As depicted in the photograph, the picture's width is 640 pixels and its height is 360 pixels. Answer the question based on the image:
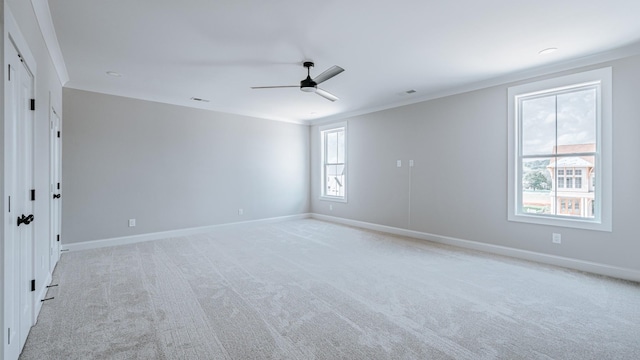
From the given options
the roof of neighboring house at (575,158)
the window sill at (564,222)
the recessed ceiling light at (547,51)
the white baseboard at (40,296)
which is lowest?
the white baseboard at (40,296)

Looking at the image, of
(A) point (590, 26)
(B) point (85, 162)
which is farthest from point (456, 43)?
(B) point (85, 162)

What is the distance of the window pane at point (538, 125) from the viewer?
389cm

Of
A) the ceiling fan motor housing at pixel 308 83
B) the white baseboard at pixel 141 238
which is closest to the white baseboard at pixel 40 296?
the white baseboard at pixel 141 238

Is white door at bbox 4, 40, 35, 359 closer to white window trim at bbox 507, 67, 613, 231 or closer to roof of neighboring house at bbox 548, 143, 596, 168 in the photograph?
white window trim at bbox 507, 67, 613, 231

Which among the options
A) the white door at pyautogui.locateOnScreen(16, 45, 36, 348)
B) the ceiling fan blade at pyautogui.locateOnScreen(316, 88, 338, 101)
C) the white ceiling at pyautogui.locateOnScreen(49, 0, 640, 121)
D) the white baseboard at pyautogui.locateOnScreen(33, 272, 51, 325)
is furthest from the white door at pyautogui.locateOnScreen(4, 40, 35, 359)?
the ceiling fan blade at pyautogui.locateOnScreen(316, 88, 338, 101)

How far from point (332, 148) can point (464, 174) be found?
134 inches

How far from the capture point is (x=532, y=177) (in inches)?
160

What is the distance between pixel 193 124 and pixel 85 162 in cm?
185

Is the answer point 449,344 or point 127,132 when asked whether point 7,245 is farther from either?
point 127,132

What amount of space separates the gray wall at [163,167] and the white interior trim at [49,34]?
0.85m

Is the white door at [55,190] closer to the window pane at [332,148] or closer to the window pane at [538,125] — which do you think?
the window pane at [332,148]

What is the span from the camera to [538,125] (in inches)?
158

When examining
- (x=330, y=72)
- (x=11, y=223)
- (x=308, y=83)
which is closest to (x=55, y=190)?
(x=11, y=223)

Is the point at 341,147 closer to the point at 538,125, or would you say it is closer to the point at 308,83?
the point at 308,83
